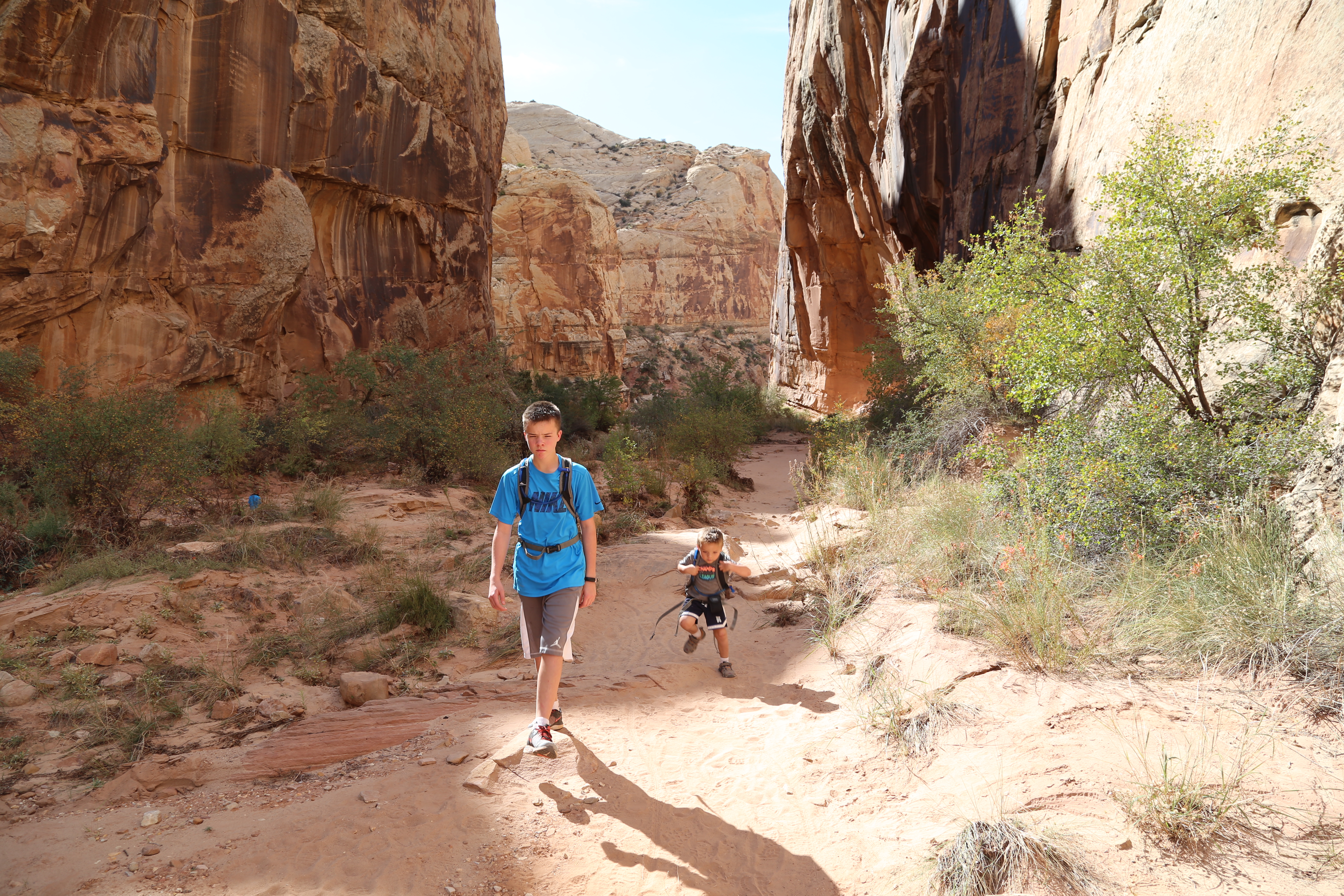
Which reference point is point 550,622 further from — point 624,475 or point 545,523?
point 624,475

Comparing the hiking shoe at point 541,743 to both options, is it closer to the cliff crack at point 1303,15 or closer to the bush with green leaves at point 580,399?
the cliff crack at point 1303,15

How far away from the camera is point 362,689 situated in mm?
4504

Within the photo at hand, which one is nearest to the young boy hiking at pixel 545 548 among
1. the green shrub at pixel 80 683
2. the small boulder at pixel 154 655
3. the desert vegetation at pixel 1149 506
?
the desert vegetation at pixel 1149 506

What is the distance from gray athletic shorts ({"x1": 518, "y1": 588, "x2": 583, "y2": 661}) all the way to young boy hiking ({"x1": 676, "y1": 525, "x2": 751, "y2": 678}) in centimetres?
152

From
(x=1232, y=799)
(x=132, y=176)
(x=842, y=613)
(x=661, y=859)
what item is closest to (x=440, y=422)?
(x=132, y=176)

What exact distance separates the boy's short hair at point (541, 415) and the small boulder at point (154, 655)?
3.60 meters

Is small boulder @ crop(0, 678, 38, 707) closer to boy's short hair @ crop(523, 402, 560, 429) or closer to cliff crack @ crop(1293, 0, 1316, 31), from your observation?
boy's short hair @ crop(523, 402, 560, 429)

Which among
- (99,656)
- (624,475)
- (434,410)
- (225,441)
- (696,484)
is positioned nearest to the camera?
(99,656)

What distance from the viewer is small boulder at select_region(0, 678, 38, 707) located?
415cm

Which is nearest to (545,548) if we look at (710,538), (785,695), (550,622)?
(550,622)

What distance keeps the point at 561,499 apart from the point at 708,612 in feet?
6.60

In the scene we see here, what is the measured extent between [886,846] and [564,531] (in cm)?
203

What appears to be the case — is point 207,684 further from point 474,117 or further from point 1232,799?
point 474,117

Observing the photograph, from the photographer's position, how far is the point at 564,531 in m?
3.54
